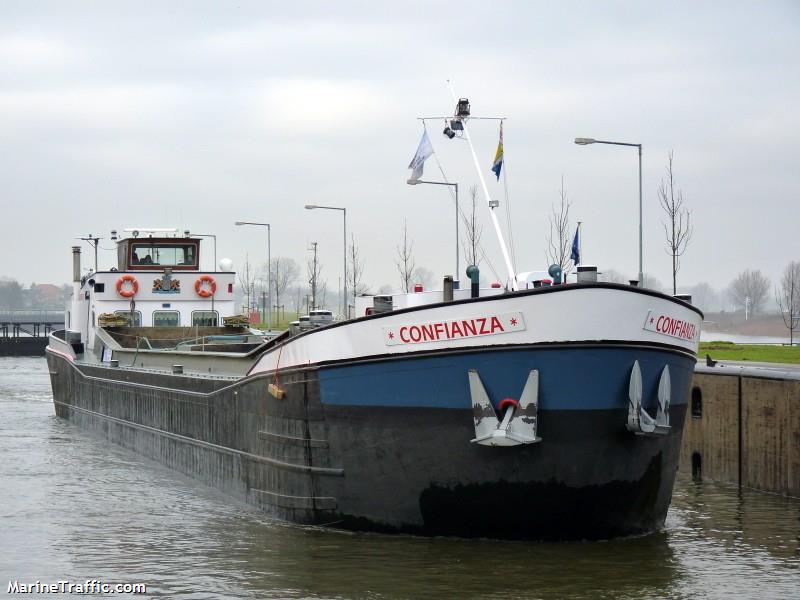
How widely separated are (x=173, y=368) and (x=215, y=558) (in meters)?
9.05

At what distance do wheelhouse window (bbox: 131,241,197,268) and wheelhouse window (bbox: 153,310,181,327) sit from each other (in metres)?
1.49

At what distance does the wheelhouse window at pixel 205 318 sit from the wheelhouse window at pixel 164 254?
1.56 meters

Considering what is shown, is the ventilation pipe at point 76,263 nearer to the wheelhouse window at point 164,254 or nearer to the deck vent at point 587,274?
the wheelhouse window at point 164,254

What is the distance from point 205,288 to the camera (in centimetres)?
3102

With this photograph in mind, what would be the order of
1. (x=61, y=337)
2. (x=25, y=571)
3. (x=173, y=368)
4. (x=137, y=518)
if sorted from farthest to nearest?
(x=61, y=337), (x=173, y=368), (x=137, y=518), (x=25, y=571)

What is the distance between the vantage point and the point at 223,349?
2438 centimetres

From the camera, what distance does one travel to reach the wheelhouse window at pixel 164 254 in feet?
104

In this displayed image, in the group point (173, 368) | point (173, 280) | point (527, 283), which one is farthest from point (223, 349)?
point (527, 283)

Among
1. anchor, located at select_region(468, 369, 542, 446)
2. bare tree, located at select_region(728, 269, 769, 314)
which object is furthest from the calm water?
bare tree, located at select_region(728, 269, 769, 314)

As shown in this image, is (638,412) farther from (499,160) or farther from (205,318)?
(205,318)

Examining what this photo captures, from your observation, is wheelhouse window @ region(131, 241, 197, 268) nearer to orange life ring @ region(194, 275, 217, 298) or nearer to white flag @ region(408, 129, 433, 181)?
orange life ring @ region(194, 275, 217, 298)

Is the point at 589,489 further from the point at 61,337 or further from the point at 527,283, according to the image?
the point at 61,337

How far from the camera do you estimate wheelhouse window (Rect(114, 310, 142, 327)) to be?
30562 millimetres

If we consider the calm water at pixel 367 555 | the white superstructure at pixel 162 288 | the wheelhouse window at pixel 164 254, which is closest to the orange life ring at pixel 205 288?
the white superstructure at pixel 162 288
